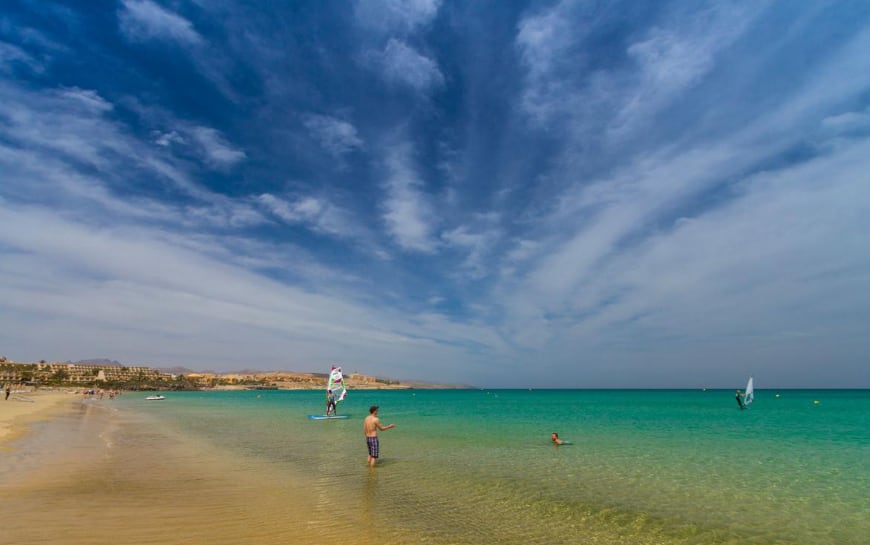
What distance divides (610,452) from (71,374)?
159 meters

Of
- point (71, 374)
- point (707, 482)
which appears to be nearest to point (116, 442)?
point (707, 482)

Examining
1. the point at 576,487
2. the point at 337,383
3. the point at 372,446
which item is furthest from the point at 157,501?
the point at 337,383

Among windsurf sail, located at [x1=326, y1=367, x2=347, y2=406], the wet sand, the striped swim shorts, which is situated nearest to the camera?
the wet sand

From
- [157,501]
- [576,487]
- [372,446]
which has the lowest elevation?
[576,487]

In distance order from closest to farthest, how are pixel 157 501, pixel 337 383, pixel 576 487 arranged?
1. pixel 157 501
2. pixel 576 487
3. pixel 337 383

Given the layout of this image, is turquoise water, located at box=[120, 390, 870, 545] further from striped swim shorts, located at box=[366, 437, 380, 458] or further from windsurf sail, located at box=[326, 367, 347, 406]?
windsurf sail, located at box=[326, 367, 347, 406]

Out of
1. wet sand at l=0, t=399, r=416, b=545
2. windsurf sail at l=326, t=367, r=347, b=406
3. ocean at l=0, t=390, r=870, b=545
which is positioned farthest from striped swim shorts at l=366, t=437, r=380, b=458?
windsurf sail at l=326, t=367, r=347, b=406

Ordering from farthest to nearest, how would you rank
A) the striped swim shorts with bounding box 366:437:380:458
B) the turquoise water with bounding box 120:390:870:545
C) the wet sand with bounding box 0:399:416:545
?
1. the striped swim shorts with bounding box 366:437:380:458
2. the turquoise water with bounding box 120:390:870:545
3. the wet sand with bounding box 0:399:416:545

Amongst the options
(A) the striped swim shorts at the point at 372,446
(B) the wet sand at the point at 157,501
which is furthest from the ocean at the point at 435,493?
(A) the striped swim shorts at the point at 372,446

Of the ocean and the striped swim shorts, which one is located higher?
the striped swim shorts

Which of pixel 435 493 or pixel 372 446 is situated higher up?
pixel 372 446

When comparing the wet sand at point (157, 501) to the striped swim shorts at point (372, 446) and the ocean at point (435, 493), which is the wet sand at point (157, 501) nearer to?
the ocean at point (435, 493)

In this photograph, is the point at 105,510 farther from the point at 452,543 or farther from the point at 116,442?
the point at 116,442

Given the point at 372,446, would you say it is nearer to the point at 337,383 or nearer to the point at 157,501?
the point at 157,501
